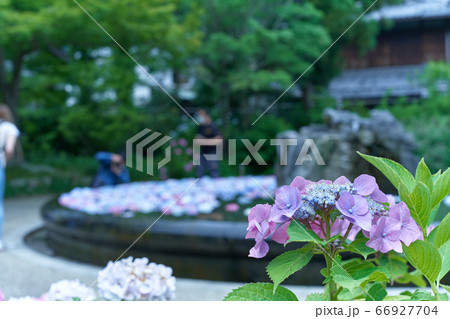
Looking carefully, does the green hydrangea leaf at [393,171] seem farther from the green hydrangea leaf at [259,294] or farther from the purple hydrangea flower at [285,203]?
the green hydrangea leaf at [259,294]

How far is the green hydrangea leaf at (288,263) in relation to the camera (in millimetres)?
616

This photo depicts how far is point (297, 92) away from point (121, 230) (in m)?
10.2

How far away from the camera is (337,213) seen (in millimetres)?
643

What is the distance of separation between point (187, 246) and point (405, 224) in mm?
2382

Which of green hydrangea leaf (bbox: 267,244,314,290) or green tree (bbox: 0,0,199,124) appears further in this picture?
green tree (bbox: 0,0,199,124)

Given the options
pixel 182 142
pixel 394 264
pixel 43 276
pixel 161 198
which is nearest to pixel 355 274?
pixel 394 264

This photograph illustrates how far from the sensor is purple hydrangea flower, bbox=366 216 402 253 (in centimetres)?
61

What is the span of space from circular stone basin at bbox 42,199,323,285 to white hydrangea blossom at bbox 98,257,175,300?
1.59m

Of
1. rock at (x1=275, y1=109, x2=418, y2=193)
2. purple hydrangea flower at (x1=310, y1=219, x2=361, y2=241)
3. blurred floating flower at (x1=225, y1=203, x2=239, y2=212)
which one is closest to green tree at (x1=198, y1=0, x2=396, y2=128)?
rock at (x1=275, y1=109, x2=418, y2=193)

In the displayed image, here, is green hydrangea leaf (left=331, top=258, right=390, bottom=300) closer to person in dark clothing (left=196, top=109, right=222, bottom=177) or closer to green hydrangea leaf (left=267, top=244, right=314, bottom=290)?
green hydrangea leaf (left=267, top=244, right=314, bottom=290)

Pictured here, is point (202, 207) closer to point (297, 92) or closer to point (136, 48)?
point (136, 48)

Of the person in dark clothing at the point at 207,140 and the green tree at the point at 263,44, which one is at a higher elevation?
the green tree at the point at 263,44

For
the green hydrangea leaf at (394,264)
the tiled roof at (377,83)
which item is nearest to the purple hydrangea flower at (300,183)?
the green hydrangea leaf at (394,264)

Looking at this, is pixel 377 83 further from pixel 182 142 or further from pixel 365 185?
pixel 365 185
